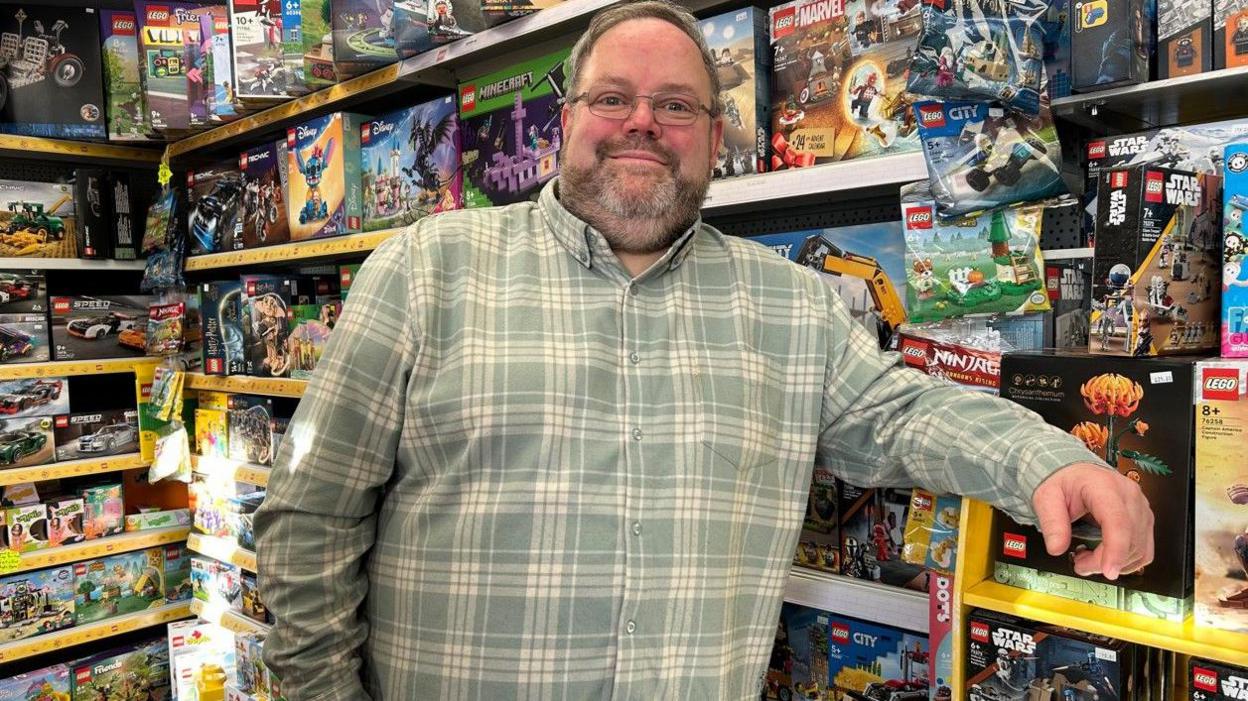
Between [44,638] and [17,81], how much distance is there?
2.28 meters

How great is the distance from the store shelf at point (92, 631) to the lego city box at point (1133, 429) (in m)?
3.64

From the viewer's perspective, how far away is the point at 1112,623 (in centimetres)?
121

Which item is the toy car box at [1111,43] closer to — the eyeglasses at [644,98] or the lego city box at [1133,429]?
the lego city box at [1133,429]

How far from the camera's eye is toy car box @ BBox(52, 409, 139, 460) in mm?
3428

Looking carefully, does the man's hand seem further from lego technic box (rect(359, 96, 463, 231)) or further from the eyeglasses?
lego technic box (rect(359, 96, 463, 231))

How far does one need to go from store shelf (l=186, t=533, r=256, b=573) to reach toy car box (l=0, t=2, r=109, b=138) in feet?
5.96

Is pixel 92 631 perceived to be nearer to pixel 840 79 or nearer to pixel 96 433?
pixel 96 433

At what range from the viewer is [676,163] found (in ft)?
4.82

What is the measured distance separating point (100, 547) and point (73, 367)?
0.77 metres

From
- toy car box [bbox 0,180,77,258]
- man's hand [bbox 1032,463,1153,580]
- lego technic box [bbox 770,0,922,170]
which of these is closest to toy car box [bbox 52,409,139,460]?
toy car box [bbox 0,180,77,258]

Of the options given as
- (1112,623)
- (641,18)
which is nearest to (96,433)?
(641,18)

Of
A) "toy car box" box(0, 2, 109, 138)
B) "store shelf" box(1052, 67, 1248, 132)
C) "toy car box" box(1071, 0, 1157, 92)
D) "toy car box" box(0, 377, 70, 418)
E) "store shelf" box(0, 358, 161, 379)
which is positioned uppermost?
"toy car box" box(0, 2, 109, 138)

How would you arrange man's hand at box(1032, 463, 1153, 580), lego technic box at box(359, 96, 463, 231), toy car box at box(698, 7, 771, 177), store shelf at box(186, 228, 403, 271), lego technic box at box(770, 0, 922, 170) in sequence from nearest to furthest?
man's hand at box(1032, 463, 1153, 580)
lego technic box at box(770, 0, 922, 170)
toy car box at box(698, 7, 771, 177)
lego technic box at box(359, 96, 463, 231)
store shelf at box(186, 228, 403, 271)

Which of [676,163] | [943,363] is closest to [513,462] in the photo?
[676,163]
